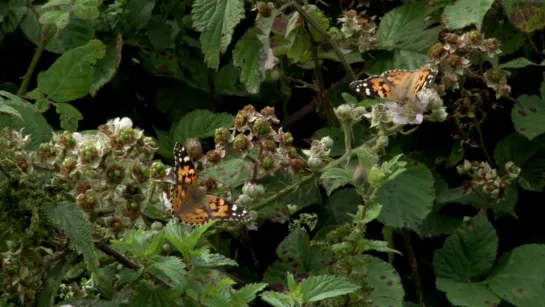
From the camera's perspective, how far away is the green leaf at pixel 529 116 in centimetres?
186

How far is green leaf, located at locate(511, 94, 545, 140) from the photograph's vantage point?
186 cm

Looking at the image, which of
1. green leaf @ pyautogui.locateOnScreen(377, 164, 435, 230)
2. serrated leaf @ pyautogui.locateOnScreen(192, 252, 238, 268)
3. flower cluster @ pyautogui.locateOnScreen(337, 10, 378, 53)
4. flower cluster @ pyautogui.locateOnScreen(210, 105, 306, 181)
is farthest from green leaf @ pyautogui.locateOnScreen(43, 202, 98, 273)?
flower cluster @ pyautogui.locateOnScreen(337, 10, 378, 53)

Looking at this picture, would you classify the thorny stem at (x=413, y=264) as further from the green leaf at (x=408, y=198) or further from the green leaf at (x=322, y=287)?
the green leaf at (x=322, y=287)

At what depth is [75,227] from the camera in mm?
1156

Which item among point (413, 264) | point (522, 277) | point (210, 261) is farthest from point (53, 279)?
point (522, 277)

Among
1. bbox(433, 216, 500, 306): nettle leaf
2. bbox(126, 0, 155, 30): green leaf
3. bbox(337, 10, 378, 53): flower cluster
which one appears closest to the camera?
bbox(433, 216, 500, 306): nettle leaf

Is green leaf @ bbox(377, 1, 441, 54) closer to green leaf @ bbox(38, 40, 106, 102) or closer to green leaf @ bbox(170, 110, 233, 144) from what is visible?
green leaf @ bbox(170, 110, 233, 144)

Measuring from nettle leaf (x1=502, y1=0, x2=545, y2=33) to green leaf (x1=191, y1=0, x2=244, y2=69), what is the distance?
61cm

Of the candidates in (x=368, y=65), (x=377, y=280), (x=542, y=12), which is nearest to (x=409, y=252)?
(x=377, y=280)

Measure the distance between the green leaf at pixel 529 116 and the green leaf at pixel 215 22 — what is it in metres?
0.66

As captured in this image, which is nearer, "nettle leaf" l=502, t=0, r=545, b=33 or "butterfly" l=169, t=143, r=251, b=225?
"butterfly" l=169, t=143, r=251, b=225

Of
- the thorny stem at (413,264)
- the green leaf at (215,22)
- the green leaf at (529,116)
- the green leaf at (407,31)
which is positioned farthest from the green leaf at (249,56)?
the green leaf at (529,116)

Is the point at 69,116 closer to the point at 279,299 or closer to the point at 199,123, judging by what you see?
the point at 199,123

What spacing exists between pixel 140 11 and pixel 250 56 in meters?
0.44
